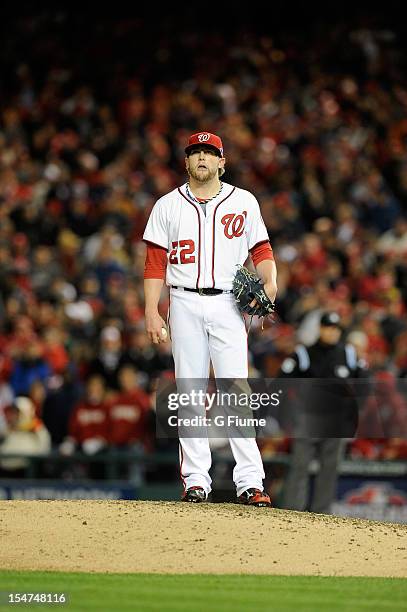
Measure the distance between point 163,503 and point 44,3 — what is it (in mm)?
18091

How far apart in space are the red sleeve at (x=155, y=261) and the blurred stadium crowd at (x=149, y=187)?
527 centimetres

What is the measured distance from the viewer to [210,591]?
20.6ft

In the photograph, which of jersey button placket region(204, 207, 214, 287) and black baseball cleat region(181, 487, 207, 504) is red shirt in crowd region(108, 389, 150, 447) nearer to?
black baseball cleat region(181, 487, 207, 504)

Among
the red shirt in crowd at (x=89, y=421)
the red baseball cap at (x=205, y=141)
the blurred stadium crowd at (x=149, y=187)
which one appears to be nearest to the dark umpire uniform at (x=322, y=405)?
the blurred stadium crowd at (x=149, y=187)

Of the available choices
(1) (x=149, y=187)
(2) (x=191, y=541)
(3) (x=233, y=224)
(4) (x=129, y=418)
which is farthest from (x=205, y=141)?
(1) (x=149, y=187)

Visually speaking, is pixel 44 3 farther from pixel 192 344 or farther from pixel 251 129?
pixel 192 344

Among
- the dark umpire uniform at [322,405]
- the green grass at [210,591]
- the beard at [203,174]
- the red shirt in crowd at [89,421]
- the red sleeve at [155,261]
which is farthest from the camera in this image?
the red shirt in crowd at [89,421]

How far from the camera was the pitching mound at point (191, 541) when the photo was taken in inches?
274

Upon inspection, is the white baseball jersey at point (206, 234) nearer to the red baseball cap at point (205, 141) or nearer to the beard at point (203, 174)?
the beard at point (203, 174)

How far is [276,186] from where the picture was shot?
19.0 m

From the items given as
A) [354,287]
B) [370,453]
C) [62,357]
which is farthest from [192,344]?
[354,287]

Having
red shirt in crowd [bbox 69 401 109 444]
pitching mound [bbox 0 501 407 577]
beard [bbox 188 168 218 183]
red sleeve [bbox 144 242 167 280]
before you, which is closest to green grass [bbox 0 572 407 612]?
pitching mound [bbox 0 501 407 577]

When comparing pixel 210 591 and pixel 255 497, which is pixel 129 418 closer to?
pixel 255 497

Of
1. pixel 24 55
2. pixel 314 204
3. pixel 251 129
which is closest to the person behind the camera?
pixel 314 204
